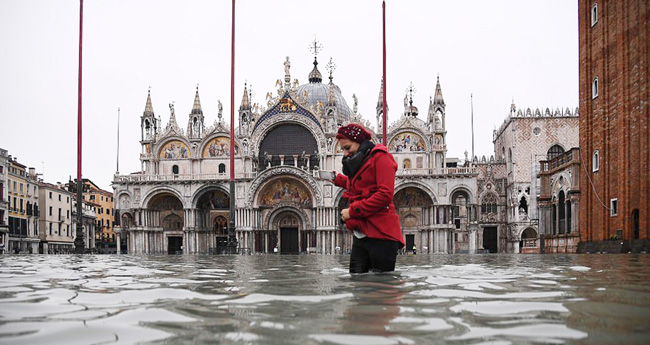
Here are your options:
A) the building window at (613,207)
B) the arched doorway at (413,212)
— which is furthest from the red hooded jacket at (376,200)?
the arched doorway at (413,212)

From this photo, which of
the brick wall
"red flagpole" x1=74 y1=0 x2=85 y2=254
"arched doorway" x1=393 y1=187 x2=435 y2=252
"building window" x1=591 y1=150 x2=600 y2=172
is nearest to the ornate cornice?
"arched doorway" x1=393 y1=187 x2=435 y2=252

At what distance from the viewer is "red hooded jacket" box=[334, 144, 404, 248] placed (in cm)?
632

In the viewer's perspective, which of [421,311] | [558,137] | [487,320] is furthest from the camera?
[558,137]

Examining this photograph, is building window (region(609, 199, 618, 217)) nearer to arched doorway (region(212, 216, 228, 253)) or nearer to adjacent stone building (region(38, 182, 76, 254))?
arched doorway (region(212, 216, 228, 253))

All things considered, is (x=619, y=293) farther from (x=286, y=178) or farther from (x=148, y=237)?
(x=148, y=237)

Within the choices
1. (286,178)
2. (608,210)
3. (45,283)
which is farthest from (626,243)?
(286,178)

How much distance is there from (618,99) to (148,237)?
113 feet

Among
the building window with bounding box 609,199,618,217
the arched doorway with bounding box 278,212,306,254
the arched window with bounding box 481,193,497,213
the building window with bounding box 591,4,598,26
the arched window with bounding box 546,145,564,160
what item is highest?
the building window with bounding box 591,4,598,26

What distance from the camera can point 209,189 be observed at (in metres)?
45.2

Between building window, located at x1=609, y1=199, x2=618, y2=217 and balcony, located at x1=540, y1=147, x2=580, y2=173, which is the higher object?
balcony, located at x1=540, y1=147, x2=580, y2=173

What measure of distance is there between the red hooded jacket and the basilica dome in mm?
45354

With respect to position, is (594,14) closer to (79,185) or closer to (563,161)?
(563,161)

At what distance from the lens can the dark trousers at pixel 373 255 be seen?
6582 millimetres

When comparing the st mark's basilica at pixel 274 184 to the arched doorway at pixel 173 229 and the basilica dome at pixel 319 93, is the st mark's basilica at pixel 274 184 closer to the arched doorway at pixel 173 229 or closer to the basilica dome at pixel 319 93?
the arched doorway at pixel 173 229
